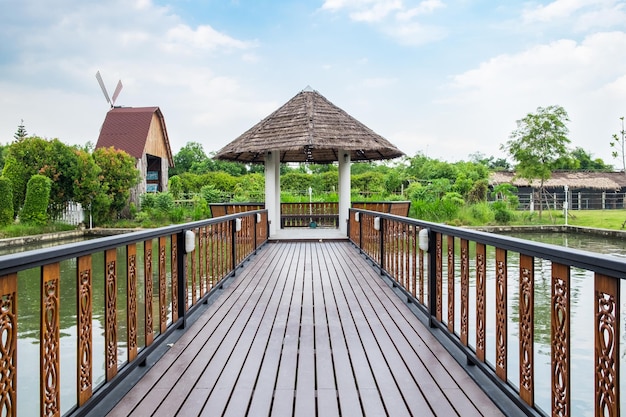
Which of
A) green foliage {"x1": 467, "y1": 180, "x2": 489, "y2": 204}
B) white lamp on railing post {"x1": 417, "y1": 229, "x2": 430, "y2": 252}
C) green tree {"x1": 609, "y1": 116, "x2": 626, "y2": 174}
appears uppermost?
green tree {"x1": 609, "y1": 116, "x2": 626, "y2": 174}

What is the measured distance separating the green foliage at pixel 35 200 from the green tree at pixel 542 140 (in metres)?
20.9

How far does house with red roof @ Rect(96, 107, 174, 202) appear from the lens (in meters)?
22.4

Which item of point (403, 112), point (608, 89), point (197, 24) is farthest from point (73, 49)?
point (608, 89)

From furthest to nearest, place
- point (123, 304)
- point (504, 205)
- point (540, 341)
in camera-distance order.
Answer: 1. point (504, 205)
2. point (123, 304)
3. point (540, 341)

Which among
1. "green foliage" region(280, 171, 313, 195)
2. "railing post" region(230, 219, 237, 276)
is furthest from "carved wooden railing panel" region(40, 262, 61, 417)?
"green foliage" region(280, 171, 313, 195)

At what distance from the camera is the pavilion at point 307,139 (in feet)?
31.9

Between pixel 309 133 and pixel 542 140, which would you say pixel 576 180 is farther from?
pixel 309 133

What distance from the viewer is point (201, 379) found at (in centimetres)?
231

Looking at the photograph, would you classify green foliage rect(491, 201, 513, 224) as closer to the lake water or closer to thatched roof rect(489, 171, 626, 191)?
the lake water

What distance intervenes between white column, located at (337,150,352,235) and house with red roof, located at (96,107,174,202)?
13156mm

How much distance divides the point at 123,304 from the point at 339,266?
2.93 meters

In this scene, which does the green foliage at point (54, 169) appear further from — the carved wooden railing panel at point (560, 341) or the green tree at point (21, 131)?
the green tree at point (21, 131)

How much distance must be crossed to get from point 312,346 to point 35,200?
15.9m

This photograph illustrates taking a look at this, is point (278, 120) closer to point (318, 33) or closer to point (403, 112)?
point (318, 33)
